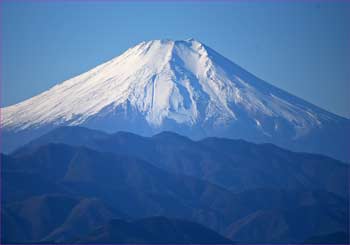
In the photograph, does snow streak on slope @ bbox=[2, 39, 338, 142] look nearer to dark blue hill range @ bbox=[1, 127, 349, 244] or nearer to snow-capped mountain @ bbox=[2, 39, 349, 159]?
snow-capped mountain @ bbox=[2, 39, 349, 159]

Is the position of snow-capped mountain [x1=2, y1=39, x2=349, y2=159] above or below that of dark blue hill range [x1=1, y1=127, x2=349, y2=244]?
above

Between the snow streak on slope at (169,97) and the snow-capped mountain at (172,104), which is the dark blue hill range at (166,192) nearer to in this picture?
the snow-capped mountain at (172,104)

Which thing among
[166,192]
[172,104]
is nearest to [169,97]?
[172,104]

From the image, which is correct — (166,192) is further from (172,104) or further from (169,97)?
(172,104)

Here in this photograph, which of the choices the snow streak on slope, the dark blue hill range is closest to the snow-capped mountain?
the snow streak on slope

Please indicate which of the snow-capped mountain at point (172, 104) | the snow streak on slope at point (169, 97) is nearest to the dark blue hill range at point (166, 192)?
the snow-capped mountain at point (172, 104)

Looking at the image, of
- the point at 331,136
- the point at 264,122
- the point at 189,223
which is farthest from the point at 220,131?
the point at 189,223

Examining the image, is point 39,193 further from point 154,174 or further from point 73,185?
point 154,174
